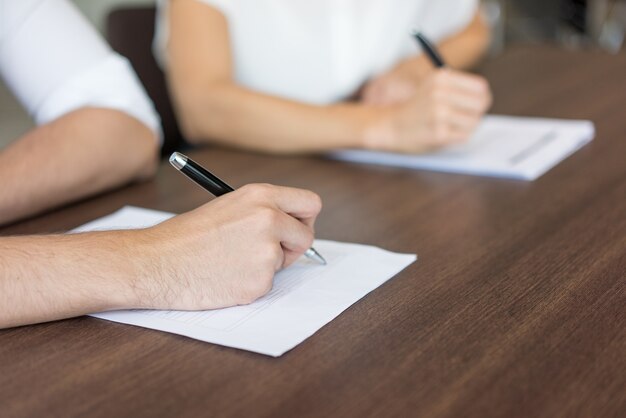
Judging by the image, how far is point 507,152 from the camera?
1.13m

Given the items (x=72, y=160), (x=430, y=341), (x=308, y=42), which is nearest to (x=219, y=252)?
(x=430, y=341)

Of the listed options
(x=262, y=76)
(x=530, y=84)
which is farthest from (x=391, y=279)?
(x=530, y=84)

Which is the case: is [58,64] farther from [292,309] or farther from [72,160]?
[292,309]

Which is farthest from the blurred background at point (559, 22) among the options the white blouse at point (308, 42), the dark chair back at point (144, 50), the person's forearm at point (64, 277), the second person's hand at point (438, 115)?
the person's forearm at point (64, 277)

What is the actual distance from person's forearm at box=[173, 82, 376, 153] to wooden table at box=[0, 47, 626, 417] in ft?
0.70

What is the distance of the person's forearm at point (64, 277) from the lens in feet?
2.27

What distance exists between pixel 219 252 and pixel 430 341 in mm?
207

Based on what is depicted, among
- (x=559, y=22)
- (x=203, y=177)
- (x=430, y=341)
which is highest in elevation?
(x=203, y=177)

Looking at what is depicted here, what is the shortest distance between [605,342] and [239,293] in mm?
304

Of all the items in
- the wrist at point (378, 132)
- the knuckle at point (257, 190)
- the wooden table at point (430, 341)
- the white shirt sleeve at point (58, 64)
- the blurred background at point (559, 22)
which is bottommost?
the blurred background at point (559, 22)

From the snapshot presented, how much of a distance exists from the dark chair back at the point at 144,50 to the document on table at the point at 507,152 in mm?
526

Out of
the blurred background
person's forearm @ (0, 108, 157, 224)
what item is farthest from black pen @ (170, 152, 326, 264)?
the blurred background

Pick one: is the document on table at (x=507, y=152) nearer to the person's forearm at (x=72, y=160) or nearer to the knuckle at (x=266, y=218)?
the person's forearm at (x=72, y=160)

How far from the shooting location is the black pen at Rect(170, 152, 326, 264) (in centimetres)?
75
